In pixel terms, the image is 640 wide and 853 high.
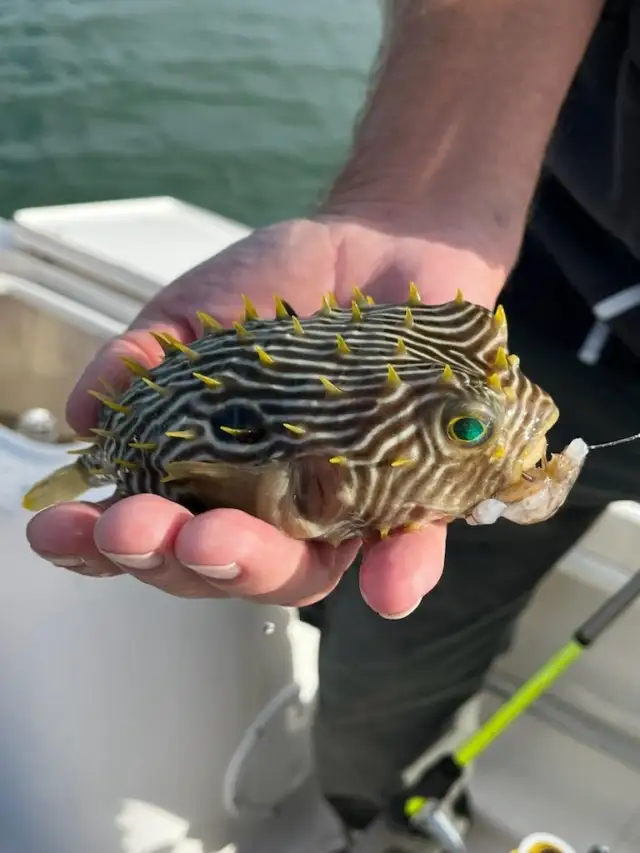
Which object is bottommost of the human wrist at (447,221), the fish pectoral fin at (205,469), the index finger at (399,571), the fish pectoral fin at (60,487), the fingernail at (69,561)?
the fish pectoral fin at (60,487)

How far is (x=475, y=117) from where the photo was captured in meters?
1.88

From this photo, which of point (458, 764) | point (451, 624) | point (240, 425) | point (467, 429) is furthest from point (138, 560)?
point (458, 764)

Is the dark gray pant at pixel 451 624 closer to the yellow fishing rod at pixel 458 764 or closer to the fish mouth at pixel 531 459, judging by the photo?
the yellow fishing rod at pixel 458 764

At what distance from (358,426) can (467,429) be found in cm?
14

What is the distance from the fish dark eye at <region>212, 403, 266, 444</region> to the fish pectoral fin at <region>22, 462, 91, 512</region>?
0.49m

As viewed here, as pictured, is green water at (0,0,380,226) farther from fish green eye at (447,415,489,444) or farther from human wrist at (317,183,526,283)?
fish green eye at (447,415,489,444)

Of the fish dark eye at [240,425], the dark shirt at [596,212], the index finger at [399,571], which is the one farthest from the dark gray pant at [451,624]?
the fish dark eye at [240,425]

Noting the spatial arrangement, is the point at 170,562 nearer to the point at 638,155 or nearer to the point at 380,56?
the point at 638,155

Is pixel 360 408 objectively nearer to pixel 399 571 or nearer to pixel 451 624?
pixel 399 571

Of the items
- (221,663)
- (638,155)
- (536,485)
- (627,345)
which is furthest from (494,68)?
(221,663)

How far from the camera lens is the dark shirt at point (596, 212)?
1.78 meters

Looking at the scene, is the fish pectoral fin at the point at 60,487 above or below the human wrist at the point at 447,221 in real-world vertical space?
below

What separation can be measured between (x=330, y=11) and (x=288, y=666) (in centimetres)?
707

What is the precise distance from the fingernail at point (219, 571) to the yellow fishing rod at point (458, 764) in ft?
4.03
